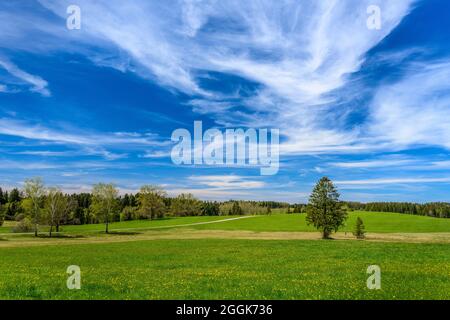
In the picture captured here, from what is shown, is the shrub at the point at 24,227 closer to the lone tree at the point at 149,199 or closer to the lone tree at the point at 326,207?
the lone tree at the point at 149,199

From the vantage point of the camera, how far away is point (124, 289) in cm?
1648

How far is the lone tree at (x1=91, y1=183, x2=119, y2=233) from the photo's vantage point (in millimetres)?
99562

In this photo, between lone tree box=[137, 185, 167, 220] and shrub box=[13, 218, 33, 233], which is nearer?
shrub box=[13, 218, 33, 233]

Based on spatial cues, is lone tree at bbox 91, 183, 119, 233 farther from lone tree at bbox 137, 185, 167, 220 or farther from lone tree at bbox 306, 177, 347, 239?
lone tree at bbox 306, 177, 347, 239

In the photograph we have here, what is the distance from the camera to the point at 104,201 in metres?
100

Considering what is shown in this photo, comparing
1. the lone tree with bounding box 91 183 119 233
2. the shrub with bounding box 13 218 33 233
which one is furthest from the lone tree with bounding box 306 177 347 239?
the shrub with bounding box 13 218 33 233

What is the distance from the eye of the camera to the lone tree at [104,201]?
99.6 m

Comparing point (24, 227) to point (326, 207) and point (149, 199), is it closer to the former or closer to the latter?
point (149, 199)

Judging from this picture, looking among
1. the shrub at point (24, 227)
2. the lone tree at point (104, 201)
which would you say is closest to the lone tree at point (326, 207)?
the lone tree at point (104, 201)

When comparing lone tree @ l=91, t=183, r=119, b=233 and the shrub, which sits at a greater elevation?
lone tree @ l=91, t=183, r=119, b=233
